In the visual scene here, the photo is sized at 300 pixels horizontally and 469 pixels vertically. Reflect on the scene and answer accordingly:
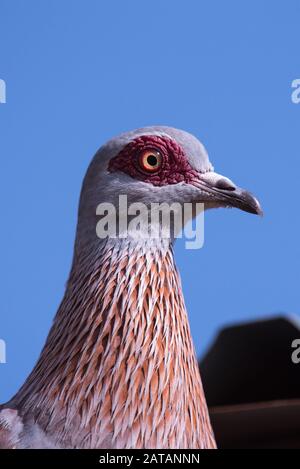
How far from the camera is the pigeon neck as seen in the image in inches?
105

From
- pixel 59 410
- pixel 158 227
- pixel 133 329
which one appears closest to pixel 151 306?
pixel 133 329

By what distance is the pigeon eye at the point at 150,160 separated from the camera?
309 cm

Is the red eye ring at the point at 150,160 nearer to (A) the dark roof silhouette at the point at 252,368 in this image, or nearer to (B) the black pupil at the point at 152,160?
(B) the black pupil at the point at 152,160

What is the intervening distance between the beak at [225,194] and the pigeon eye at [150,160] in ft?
0.54

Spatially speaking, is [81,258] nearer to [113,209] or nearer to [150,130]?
[113,209]

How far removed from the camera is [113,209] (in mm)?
3051

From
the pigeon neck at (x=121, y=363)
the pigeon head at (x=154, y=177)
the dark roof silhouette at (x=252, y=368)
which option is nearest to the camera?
the pigeon neck at (x=121, y=363)

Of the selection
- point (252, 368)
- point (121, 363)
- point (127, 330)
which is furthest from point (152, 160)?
point (252, 368)

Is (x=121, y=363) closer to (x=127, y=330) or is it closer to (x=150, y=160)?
(x=127, y=330)

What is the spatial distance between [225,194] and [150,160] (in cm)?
32

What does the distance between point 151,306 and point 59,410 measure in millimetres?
521

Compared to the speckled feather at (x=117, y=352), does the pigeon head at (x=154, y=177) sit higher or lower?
higher

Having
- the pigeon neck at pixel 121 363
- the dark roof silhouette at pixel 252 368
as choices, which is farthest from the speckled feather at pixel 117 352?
the dark roof silhouette at pixel 252 368

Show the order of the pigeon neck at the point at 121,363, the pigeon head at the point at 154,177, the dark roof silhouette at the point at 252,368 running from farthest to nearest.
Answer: the dark roof silhouette at the point at 252,368, the pigeon head at the point at 154,177, the pigeon neck at the point at 121,363
